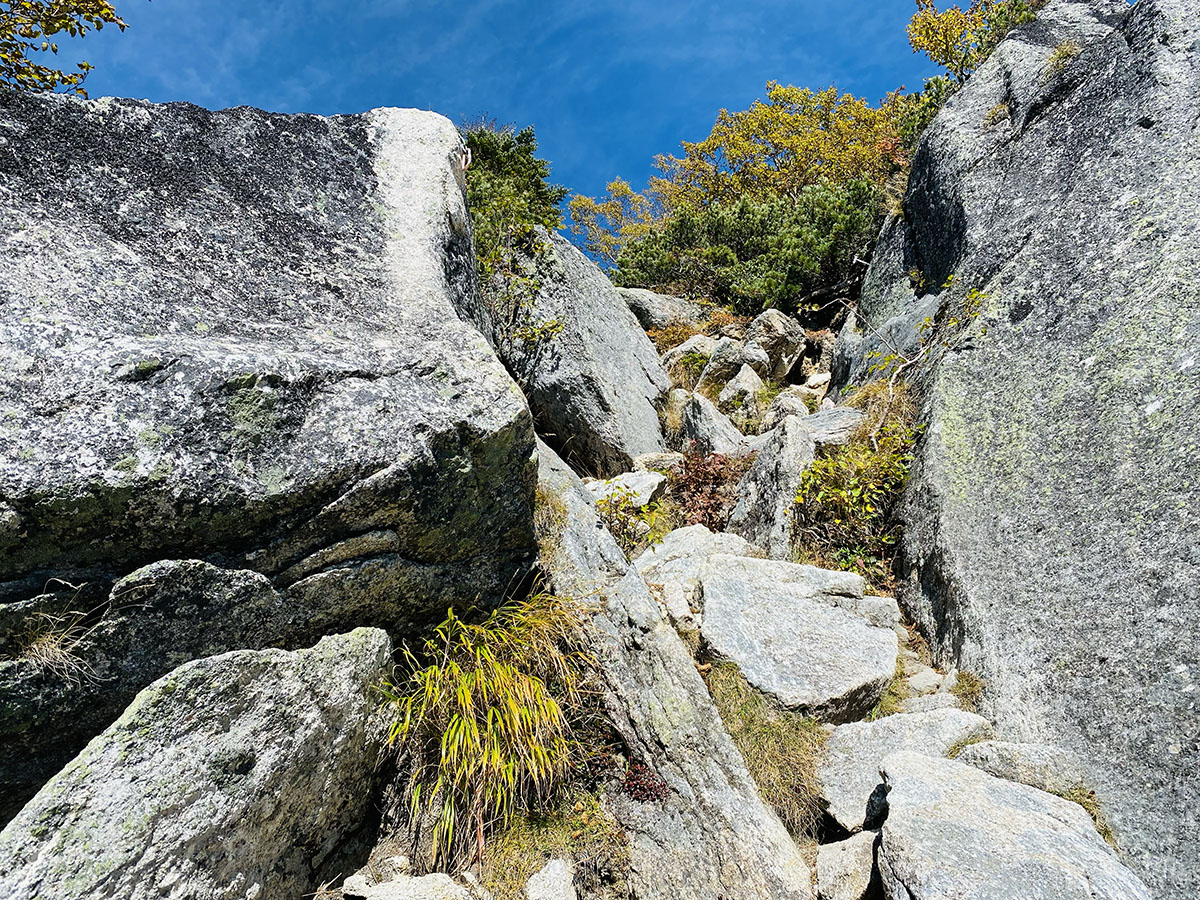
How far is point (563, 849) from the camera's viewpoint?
14.1 ft

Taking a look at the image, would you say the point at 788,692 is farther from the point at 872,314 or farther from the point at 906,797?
the point at 872,314

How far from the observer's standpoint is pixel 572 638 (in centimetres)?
502

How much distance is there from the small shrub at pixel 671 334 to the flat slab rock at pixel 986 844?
37.9 ft

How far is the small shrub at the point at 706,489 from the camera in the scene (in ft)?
29.1

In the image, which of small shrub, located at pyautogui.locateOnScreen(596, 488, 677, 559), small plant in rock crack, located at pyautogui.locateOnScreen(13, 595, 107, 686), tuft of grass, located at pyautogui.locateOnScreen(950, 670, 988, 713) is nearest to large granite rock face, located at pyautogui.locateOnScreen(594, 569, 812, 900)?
tuft of grass, located at pyautogui.locateOnScreen(950, 670, 988, 713)

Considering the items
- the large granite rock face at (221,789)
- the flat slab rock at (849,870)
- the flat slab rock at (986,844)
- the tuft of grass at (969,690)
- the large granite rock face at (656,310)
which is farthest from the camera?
the large granite rock face at (656,310)

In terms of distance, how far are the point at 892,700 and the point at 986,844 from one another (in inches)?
80.3

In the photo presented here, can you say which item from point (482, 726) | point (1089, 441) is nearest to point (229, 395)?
point (482, 726)

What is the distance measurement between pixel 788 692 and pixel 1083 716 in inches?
80.5

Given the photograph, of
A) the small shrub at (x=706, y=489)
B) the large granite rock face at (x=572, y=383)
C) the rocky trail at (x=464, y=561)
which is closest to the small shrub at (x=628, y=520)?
the rocky trail at (x=464, y=561)

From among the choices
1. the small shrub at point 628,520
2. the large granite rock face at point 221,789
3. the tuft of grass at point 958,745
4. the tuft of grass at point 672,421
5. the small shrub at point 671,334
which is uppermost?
the small shrub at point 671,334

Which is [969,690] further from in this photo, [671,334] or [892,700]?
[671,334]

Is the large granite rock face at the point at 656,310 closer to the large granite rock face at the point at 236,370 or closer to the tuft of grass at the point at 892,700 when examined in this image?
the large granite rock face at the point at 236,370

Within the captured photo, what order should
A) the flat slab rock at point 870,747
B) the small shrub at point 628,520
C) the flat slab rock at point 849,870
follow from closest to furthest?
the flat slab rock at point 849,870 < the flat slab rock at point 870,747 < the small shrub at point 628,520
